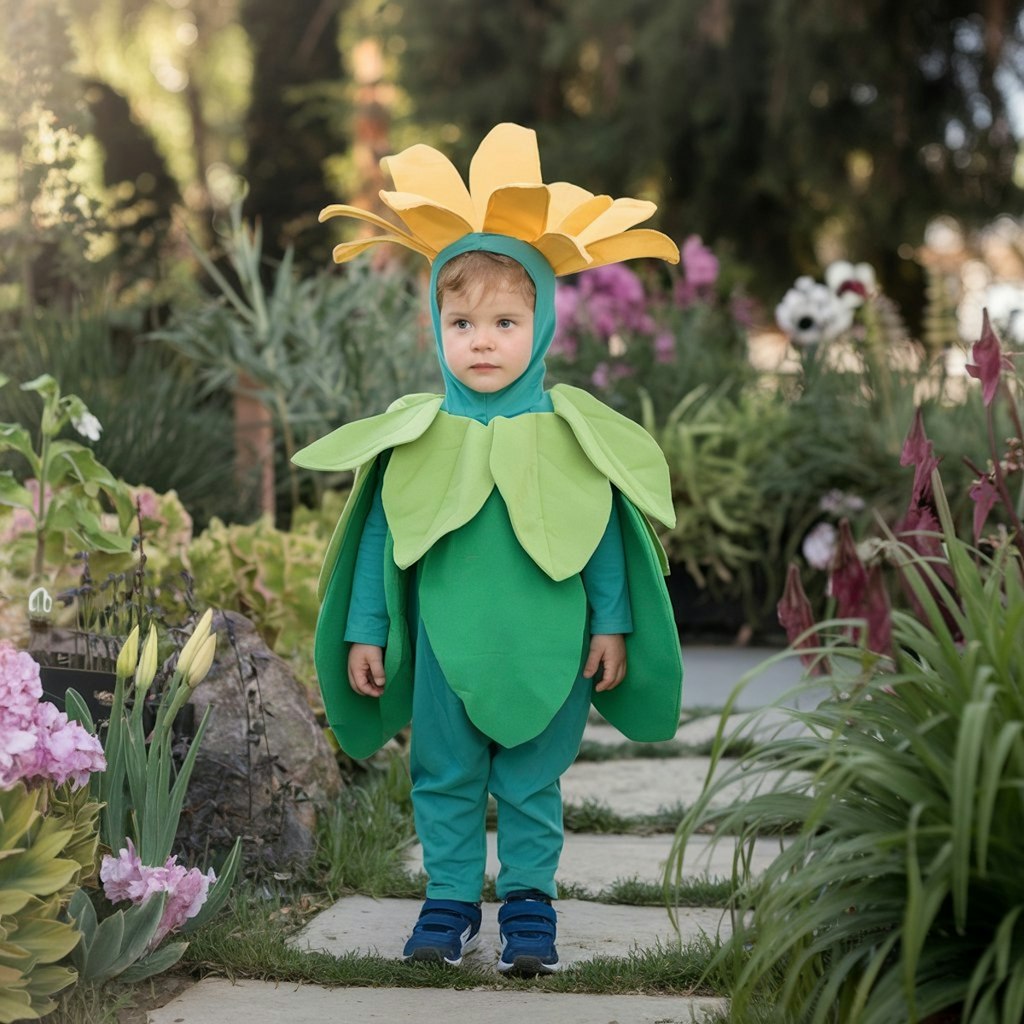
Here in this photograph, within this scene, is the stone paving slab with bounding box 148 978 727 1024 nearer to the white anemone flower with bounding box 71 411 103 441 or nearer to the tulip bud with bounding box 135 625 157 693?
the tulip bud with bounding box 135 625 157 693

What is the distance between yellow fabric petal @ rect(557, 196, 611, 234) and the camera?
267 cm

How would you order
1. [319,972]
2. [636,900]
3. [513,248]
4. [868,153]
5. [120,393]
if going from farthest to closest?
[868,153] → [120,393] → [636,900] → [513,248] → [319,972]

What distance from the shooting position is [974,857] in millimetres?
1800

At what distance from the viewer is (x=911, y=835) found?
64.2 inches

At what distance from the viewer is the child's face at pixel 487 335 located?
2611mm

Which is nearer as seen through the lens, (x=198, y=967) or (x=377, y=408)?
(x=198, y=967)

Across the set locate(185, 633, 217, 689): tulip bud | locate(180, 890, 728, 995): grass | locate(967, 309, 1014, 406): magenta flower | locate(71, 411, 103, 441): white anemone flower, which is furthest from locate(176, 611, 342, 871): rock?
locate(967, 309, 1014, 406): magenta flower

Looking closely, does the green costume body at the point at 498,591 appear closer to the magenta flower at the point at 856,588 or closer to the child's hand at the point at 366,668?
the child's hand at the point at 366,668

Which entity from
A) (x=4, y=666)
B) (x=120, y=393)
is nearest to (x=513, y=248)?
(x=4, y=666)

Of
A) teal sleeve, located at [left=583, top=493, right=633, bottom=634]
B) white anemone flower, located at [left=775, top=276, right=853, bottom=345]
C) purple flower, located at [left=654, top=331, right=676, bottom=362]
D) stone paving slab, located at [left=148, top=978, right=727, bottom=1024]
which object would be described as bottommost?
stone paving slab, located at [left=148, top=978, right=727, bottom=1024]

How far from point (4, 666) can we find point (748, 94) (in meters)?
10.5

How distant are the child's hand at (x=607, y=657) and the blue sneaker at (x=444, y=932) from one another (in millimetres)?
484

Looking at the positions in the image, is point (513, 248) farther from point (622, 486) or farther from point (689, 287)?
point (689, 287)

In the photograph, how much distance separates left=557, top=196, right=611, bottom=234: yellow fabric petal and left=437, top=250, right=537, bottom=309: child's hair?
123 mm
